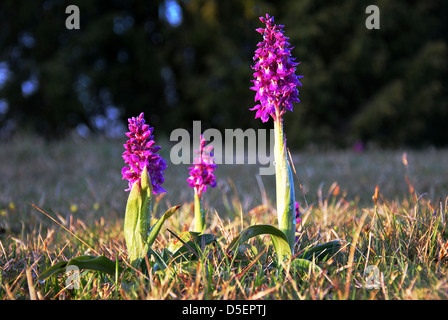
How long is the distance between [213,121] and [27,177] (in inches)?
235

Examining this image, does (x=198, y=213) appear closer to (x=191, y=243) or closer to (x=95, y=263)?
(x=191, y=243)

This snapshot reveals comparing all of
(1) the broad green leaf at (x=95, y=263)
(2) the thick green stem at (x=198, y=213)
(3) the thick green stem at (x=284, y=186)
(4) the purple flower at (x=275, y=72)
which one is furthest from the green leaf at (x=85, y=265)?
(4) the purple flower at (x=275, y=72)

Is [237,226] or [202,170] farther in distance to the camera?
[237,226]

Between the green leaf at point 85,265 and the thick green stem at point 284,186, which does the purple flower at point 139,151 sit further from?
the thick green stem at point 284,186

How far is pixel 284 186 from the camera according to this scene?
5.60ft

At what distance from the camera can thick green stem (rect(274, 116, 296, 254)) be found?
1.71 m

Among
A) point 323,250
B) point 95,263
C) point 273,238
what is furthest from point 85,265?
point 323,250

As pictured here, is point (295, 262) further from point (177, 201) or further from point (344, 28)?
point (344, 28)

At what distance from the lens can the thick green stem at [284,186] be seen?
1.71 meters

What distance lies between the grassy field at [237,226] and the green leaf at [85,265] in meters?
0.05

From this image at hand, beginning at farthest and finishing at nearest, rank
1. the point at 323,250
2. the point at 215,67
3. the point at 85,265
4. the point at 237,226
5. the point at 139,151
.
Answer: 1. the point at 215,67
2. the point at 237,226
3. the point at 323,250
4. the point at 139,151
5. the point at 85,265

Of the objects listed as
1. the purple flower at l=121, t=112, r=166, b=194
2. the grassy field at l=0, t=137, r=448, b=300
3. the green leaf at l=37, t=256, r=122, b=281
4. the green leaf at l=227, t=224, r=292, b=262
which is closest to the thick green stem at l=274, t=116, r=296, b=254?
the green leaf at l=227, t=224, r=292, b=262

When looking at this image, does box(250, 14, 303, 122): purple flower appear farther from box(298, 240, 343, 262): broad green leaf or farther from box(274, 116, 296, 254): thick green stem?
box(298, 240, 343, 262): broad green leaf

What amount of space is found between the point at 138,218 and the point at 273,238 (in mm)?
536
